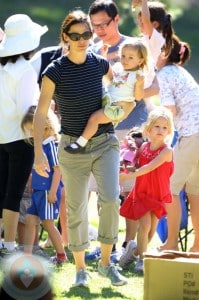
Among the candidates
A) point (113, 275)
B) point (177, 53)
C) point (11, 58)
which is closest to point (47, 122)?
point (11, 58)

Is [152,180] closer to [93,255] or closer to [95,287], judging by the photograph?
[93,255]

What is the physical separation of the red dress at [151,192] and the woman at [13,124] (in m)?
0.78

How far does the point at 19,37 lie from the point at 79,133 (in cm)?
137

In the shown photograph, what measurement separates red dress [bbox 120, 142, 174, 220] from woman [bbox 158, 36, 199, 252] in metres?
0.21

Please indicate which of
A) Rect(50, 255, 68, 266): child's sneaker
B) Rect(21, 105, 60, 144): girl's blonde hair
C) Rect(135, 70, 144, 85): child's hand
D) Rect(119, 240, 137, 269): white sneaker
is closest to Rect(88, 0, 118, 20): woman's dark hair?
Rect(21, 105, 60, 144): girl's blonde hair

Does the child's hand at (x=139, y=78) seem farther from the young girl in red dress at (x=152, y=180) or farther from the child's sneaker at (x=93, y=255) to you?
the child's sneaker at (x=93, y=255)

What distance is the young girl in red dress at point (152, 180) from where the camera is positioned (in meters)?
6.76

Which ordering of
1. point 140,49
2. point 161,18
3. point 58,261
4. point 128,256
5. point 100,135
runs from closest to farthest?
point 100,135 → point 140,49 → point 128,256 → point 58,261 → point 161,18

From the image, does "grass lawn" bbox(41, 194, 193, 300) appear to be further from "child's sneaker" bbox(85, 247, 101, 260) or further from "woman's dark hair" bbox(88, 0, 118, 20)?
"woman's dark hair" bbox(88, 0, 118, 20)

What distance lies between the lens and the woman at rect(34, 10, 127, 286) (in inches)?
228

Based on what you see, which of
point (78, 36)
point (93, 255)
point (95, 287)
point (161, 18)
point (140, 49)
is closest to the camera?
point (78, 36)

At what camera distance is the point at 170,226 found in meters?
7.15

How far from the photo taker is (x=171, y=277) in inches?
190

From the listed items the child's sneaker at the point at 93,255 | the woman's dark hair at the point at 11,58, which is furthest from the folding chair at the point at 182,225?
the woman's dark hair at the point at 11,58
